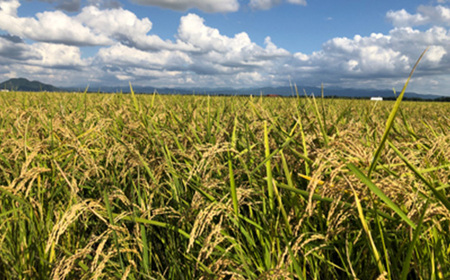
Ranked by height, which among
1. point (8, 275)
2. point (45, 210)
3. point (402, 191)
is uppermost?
point (402, 191)

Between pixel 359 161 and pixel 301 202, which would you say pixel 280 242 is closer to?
pixel 301 202

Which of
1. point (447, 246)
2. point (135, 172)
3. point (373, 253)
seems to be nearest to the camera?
point (373, 253)

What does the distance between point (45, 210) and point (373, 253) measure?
1998 mm

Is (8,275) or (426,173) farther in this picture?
(8,275)

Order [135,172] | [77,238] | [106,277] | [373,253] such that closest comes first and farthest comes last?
[373,253] → [106,277] → [77,238] → [135,172]

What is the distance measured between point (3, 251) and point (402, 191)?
6.83ft

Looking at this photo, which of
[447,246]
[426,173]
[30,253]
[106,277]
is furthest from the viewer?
[30,253]

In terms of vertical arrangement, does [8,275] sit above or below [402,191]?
below

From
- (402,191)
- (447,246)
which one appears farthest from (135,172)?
(447,246)

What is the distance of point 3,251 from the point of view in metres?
1.68

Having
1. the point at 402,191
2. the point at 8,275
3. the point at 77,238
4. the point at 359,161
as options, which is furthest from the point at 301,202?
the point at 8,275

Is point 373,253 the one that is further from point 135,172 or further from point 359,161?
point 135,172

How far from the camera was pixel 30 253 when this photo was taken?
179 cm

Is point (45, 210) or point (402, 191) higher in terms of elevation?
point (402, 191)
